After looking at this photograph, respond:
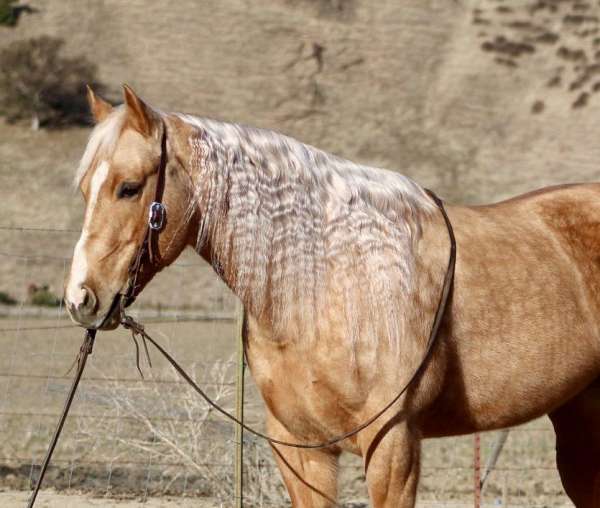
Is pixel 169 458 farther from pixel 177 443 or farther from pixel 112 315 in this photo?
pixel 112 315

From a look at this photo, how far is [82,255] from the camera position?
3287mm

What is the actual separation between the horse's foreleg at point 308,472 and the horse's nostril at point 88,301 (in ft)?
2.71

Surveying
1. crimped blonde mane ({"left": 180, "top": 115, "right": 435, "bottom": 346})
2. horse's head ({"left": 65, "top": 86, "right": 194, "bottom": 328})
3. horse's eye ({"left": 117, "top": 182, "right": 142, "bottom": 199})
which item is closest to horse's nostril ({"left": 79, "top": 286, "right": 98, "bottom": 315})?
horse's head ({"left": 65, "top": 86, "right": 194, "bottom": 328})

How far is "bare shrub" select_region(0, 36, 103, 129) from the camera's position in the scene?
2856 cm

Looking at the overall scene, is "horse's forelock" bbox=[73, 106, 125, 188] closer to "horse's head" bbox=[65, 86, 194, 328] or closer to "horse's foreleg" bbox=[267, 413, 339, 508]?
"horse's head" bbox=[65, 86, 194, 328]

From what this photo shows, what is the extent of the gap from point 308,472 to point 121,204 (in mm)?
1168

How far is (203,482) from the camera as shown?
695 cm

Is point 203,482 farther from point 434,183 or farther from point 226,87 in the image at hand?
point 226,87

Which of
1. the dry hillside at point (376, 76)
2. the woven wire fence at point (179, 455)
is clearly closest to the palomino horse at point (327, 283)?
the woven wire fence at point (179, 455)

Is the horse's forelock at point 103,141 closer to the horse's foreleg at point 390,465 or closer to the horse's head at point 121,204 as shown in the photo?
the horse's head at point 121,204

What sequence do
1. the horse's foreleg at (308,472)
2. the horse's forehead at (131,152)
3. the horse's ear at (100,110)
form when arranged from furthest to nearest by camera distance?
the horse's foreleg at (308,472), the horse's ear at (100,110), the horse's forehead at (131,152)

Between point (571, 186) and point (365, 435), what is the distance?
1.62m

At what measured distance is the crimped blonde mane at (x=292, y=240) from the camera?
3.49 meters

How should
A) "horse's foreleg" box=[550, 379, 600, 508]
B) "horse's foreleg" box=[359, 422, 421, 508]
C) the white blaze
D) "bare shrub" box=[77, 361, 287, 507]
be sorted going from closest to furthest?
the white blaze < "horse's foreleg" box=[359, 422, 421, 508] < "horse's foreleg" box=[550, 379, 600, 508] < "bare shrub" box=[77, 361, 287, 507]
